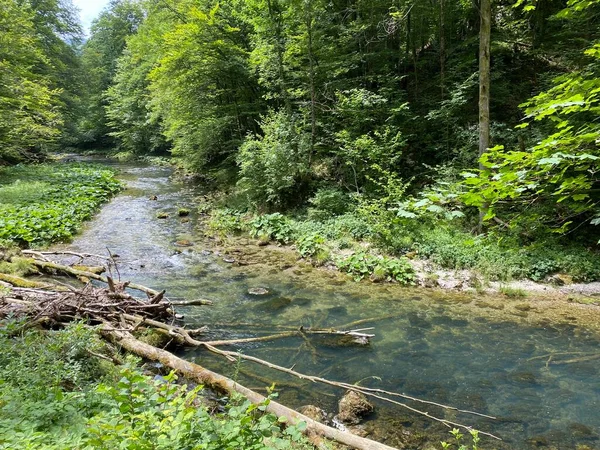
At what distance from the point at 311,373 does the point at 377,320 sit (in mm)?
2296

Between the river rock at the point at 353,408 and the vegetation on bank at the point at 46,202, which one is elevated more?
the vegetation on bank at the point at 46,202

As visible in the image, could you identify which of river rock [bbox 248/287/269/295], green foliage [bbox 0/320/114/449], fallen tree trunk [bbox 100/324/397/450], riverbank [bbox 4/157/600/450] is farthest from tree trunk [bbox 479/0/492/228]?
green foliage [bbox 0/320/114/449]

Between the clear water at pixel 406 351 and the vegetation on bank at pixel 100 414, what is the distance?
1002mm

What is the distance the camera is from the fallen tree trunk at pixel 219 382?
3.76 m

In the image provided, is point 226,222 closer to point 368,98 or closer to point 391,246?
point 391,246

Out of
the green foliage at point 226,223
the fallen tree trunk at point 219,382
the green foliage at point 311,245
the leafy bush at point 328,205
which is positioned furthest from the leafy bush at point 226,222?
the fallen tree trunk at point 219,382

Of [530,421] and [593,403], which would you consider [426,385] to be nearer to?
[530,421]

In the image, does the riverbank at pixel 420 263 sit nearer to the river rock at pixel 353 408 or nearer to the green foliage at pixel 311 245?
the green foliage at pixel 311 245

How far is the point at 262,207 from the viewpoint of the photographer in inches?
592

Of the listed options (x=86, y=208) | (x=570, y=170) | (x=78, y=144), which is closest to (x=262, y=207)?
(x=86, y=208)

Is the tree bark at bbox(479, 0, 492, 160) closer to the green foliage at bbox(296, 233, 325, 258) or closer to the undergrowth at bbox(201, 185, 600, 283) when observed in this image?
the undergrowth at bbox(201, 185, 600, 283)

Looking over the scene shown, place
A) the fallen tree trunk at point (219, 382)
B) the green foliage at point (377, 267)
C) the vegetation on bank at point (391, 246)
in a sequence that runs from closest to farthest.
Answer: the fallen tree trunk at point (219, 382), the vegetation on bank at point (391, 246), the green foliage at point (377, 267)

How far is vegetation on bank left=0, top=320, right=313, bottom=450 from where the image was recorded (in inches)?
101

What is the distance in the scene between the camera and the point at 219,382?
16.1ft
